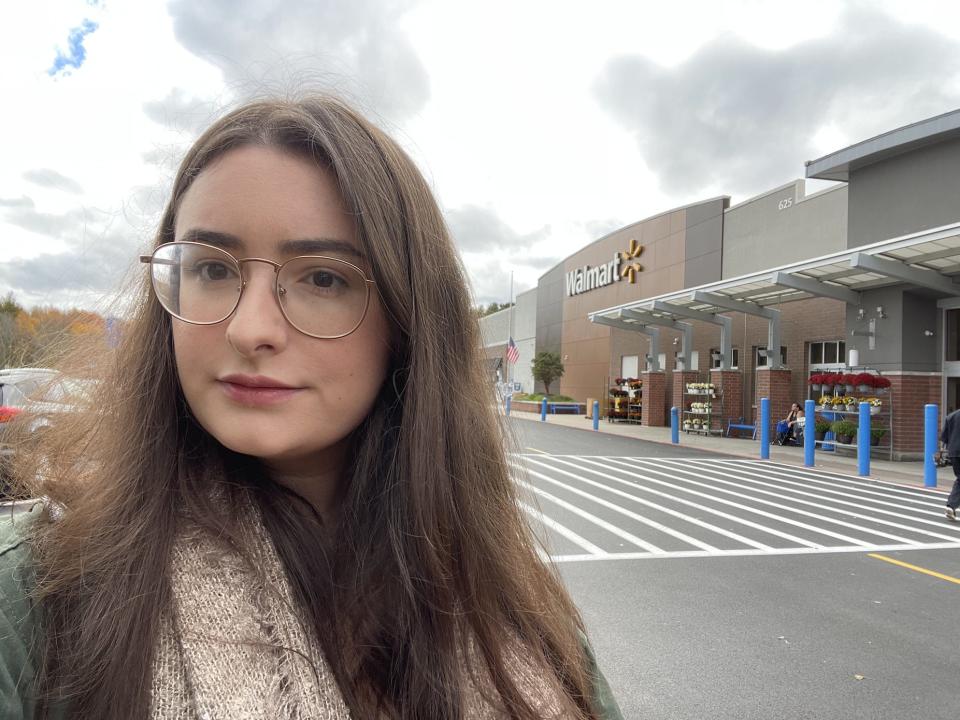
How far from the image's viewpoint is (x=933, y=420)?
34.9ft

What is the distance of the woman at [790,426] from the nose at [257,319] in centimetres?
1941

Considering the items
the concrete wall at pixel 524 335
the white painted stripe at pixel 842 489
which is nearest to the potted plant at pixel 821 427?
the white painted stripe at pixel 842 489

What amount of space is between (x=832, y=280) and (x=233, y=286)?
17223mm

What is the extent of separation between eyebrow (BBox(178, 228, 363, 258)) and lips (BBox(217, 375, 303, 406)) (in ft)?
0.75

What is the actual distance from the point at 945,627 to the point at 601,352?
29.2 meters

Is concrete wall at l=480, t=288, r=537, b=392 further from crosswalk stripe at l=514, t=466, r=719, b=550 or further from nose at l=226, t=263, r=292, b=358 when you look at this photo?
nose at l=226, t=263, r=292, b=358

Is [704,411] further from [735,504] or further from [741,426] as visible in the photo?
[735,504]

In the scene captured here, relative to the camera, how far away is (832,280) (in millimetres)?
15375

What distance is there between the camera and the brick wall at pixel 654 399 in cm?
2466

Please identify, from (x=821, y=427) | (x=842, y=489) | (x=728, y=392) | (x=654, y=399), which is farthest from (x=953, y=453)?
(x=654, y=399)

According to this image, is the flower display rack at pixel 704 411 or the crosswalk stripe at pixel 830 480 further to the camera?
the flower display rack at pixel 704 411

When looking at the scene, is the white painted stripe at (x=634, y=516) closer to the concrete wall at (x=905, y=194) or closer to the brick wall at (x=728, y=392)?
the concrete wall at (x=905, y=194)

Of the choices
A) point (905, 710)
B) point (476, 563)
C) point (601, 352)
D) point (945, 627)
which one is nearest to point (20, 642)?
point (476, 563)

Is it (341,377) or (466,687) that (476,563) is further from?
(341,377)
